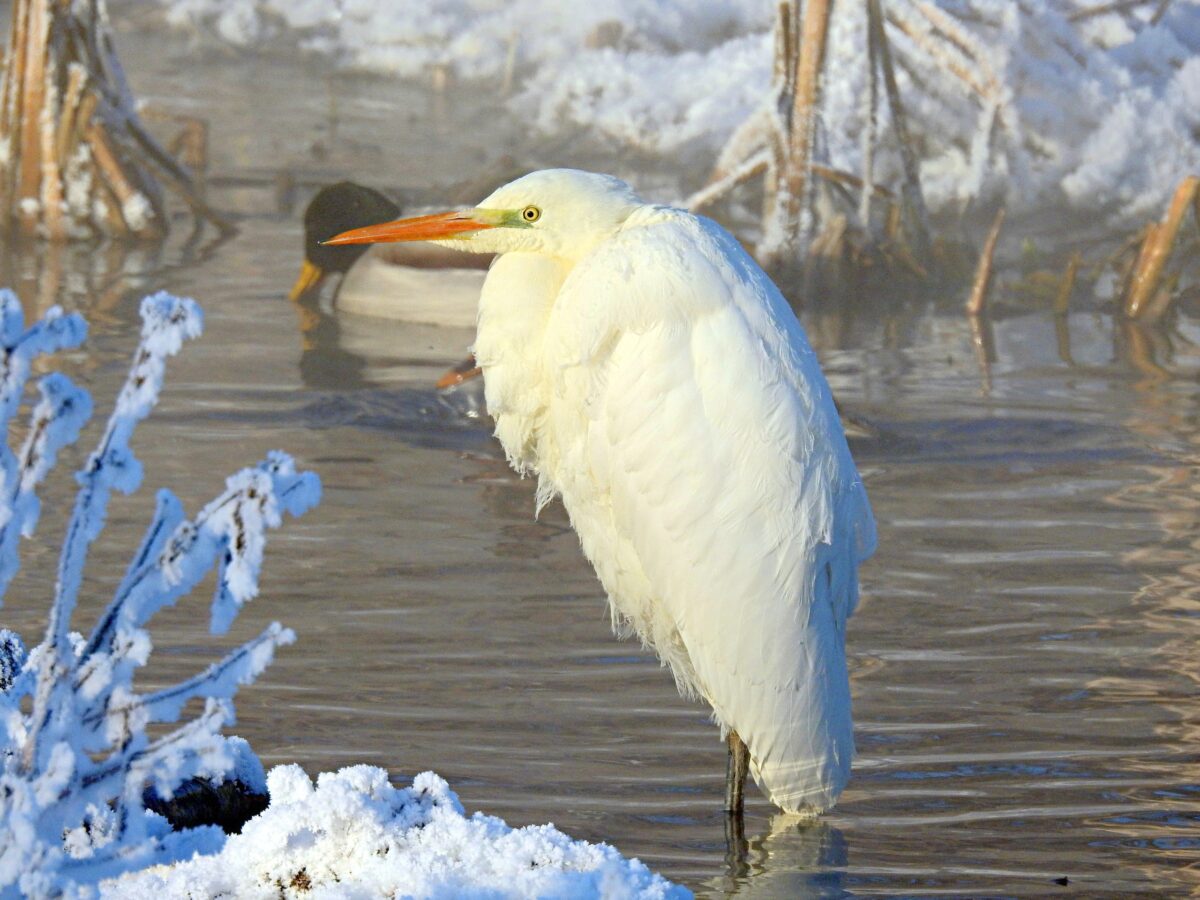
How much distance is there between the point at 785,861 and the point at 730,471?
0.88 metres

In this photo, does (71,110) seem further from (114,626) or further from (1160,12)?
(114,626)

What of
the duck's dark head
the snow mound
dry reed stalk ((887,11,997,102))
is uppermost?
dry reed stalk ((887,11,997,102))

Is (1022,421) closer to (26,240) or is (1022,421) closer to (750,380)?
(750,380)

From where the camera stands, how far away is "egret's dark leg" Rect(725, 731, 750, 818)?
4621 millimetres

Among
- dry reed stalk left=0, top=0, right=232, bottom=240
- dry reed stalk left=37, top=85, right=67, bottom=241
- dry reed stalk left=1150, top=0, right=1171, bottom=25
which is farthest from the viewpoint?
dry reed stalk left=1150, top=0, right=1171, bottom=25

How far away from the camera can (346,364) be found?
1038 centimetres

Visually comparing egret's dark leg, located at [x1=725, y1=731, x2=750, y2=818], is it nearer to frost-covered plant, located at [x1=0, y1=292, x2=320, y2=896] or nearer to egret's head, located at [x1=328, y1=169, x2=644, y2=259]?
egret's head, located at [x1=328, y1=169, x2=644, y2=259]

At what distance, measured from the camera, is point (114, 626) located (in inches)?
102

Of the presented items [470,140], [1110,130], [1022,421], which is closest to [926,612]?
[1022,421]

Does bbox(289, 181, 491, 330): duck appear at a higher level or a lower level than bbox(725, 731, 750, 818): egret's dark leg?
lower

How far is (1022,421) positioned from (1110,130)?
266 inches

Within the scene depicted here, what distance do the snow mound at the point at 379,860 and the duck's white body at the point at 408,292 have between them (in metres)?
8.12

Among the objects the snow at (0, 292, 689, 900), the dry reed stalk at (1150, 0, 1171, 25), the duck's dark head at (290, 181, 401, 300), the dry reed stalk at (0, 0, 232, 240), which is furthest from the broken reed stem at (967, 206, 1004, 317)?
the snow at (0, 292, 689, 900)

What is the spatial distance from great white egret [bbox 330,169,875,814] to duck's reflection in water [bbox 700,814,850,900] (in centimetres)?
8
